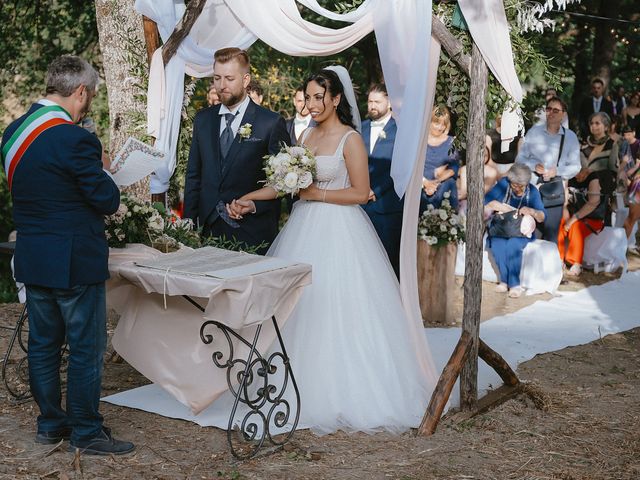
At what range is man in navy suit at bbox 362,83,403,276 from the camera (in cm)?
711

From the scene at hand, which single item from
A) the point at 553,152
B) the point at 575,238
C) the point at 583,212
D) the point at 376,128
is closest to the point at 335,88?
the point at 376,128

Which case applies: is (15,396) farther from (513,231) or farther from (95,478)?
(513,231)

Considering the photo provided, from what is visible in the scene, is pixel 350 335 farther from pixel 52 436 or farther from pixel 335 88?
pixel 52 436

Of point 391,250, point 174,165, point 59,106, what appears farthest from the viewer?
point 391,250

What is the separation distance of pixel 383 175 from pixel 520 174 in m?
2.47

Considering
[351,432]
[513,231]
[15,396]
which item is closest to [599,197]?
[513,231]

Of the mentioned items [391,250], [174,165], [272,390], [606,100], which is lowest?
[272,390]

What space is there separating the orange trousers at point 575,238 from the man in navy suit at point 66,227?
23.0 ft

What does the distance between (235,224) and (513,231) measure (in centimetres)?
439

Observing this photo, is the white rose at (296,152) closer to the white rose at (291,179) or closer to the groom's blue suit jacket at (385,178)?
the white rose at (291,179)

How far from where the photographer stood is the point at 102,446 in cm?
442

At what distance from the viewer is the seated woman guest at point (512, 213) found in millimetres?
9164

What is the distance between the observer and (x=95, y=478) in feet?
Result: 13.7

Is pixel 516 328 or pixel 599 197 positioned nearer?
pixel 516 328
